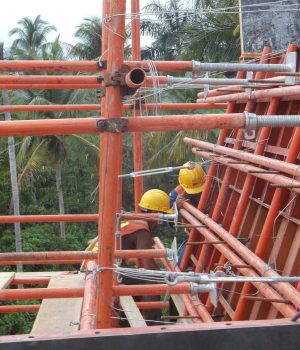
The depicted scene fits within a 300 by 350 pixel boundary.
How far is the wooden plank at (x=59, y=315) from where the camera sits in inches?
146

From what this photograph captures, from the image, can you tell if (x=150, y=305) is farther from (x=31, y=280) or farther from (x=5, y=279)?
(x=5, y=279)

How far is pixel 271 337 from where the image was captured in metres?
1.84

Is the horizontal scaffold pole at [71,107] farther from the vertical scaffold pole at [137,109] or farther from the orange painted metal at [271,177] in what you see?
the orange painted metal at [271,177]

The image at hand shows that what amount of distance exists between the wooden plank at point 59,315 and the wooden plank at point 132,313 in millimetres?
335

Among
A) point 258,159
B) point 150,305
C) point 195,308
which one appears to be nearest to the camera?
point 258,159

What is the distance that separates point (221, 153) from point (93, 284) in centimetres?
226

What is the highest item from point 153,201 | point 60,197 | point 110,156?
point 110,156

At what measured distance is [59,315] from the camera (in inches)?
159

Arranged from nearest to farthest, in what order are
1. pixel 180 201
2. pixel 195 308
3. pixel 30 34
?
pixel 195 308
pixel 180 201
pixel 30 34

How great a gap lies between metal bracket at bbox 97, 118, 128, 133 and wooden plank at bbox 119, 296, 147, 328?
1642 mm

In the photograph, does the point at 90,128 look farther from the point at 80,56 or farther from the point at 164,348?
the point at 80,56

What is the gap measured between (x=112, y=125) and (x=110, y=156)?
0.14 m

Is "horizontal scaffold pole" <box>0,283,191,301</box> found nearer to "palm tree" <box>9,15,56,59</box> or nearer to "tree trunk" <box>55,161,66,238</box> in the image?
"tree trunk" <box>55,161,66,238</box>

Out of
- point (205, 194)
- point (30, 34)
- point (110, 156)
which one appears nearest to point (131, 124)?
point (110, 156)
